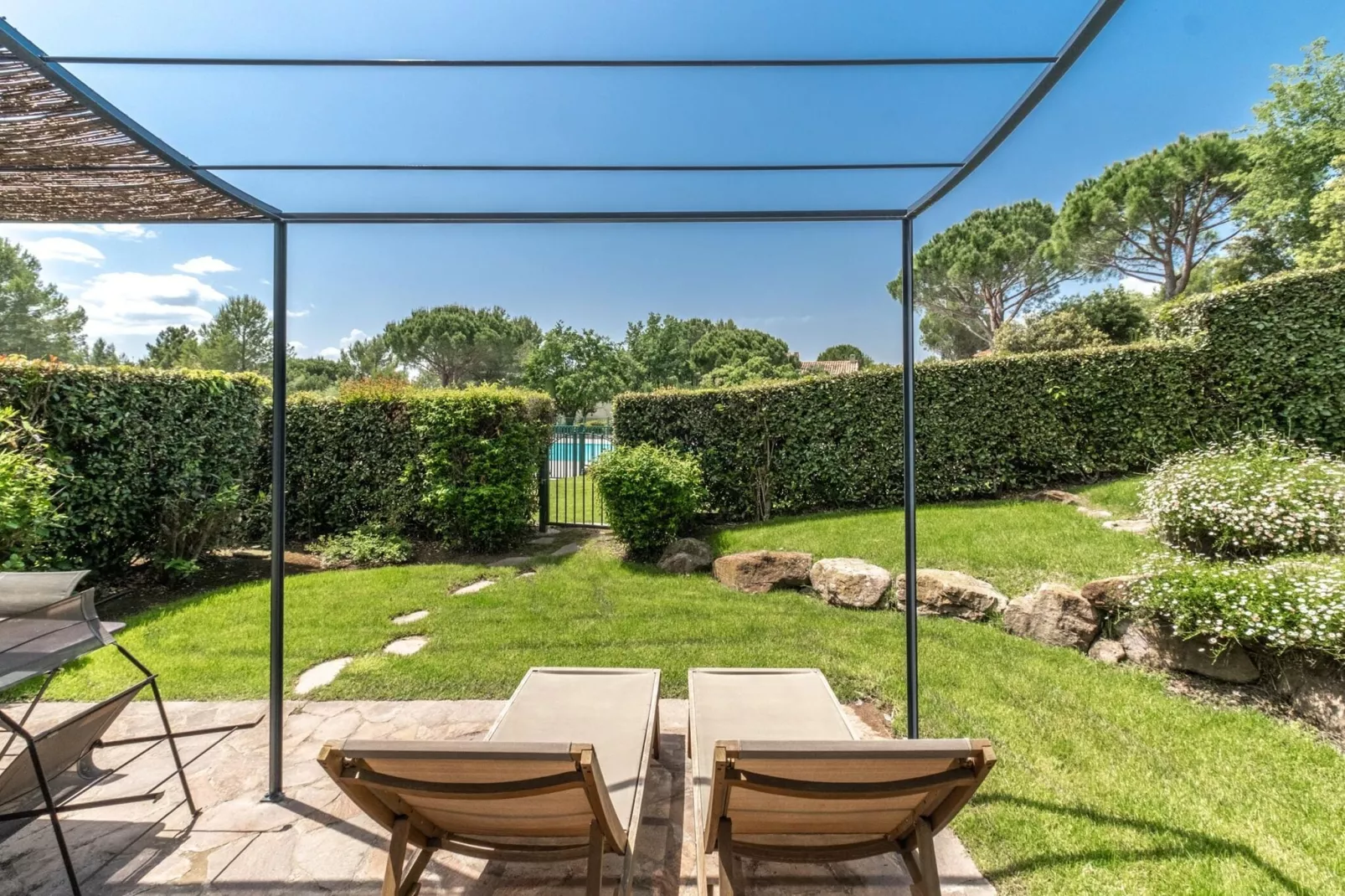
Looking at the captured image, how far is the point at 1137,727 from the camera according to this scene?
2.82m

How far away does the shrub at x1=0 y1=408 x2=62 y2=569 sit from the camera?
368 centimetres

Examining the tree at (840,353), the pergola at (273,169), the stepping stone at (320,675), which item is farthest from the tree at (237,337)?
the tree at (840,353)

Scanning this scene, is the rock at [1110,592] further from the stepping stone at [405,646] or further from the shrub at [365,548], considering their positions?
the shrub at [365,548]

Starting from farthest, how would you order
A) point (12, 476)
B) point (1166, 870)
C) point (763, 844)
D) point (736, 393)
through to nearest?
point (736, 393) → point (12, 476) → point (1166, 870) → point (763, 844)

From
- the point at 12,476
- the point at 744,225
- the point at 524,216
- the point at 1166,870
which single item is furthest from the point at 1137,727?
the point at 12,476

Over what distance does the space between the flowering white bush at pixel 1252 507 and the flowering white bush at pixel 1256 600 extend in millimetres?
349

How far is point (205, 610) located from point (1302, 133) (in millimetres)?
27391

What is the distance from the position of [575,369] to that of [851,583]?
26.7m

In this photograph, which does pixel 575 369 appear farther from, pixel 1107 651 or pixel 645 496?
pixel 1107 651

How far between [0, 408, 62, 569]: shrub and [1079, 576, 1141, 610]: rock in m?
7.55

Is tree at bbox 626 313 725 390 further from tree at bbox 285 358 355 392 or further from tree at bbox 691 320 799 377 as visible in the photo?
tree at bbox 285 358 355 392

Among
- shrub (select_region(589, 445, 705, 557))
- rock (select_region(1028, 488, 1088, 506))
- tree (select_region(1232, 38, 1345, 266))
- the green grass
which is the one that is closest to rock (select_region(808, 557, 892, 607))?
shrub (select_region(589, 445, 705, 557))

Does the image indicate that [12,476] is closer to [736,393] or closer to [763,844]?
[763,844]

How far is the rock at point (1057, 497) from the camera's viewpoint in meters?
6.45
